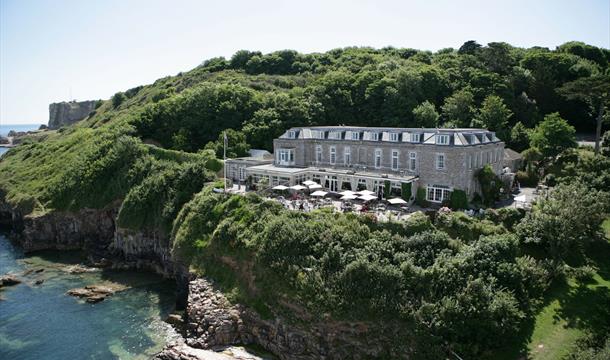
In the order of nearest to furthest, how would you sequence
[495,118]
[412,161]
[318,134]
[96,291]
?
[96,291], [412,161], [318,134], [495,118]

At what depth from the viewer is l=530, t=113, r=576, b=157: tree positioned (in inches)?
1751

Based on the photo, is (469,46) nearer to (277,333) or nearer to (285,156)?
(285,156)

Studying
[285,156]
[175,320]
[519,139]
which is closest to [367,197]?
[285,156]

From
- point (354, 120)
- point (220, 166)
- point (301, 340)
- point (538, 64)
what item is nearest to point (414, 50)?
point (538, 64)

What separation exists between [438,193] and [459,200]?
7.74 ft

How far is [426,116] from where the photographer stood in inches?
2164

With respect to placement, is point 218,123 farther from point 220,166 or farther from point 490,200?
point 490,200

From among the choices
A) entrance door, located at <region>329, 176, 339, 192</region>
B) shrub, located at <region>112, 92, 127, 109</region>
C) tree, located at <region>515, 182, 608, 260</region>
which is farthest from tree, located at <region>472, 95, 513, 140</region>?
shrub, located at <region>112, 92, 127, 109</region>

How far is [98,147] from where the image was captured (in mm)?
55969

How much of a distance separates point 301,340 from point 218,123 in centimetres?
4040

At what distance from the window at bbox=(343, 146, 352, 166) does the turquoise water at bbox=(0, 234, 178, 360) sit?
20052 mm

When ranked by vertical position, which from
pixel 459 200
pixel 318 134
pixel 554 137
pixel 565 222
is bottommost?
pixel 565 222

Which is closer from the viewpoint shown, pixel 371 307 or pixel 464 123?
pixel 371 307

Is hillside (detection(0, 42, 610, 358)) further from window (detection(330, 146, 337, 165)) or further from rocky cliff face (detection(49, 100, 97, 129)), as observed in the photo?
rocky cliff face (detection(49, 100, 97, 129))
